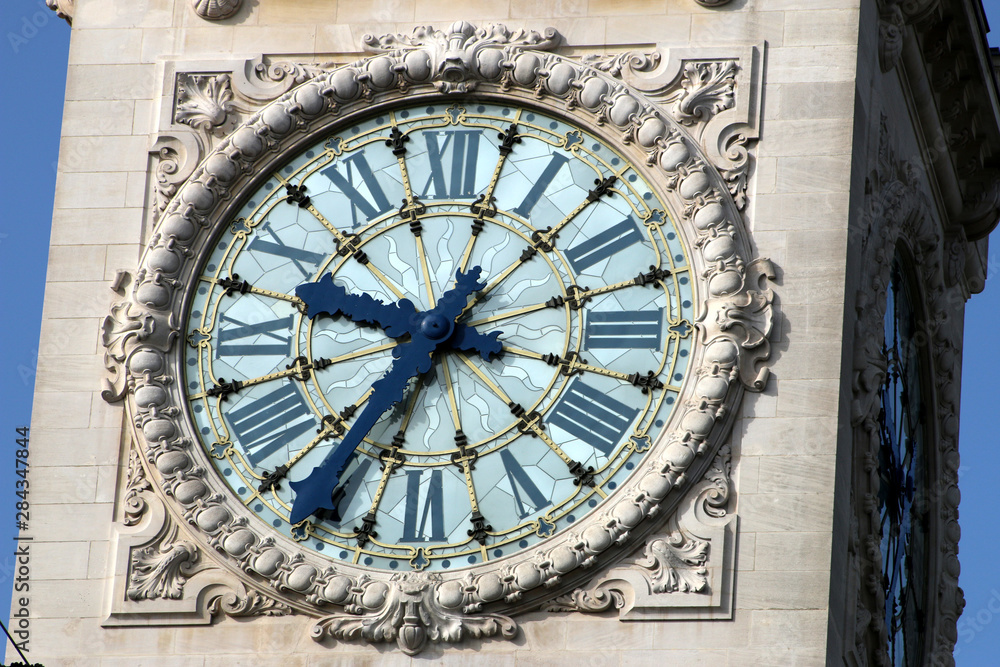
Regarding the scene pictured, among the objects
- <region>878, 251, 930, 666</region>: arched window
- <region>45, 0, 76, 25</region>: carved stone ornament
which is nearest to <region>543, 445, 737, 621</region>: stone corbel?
<region>878, 251, 930, 666</region>: arched window

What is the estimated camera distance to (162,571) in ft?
70.9

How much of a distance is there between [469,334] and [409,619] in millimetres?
2206

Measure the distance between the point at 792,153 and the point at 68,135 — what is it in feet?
17.4

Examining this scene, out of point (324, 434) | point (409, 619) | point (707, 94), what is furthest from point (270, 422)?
point (707, 94)

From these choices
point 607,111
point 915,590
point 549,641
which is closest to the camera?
point 549,641

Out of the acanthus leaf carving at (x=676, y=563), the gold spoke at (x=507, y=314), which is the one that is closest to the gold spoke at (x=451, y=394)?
the gold spoke at (x=507, y=314)

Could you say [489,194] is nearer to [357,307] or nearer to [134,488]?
[357,307]

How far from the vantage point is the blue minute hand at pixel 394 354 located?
2170 cm

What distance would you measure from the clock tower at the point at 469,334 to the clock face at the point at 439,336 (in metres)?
0.02

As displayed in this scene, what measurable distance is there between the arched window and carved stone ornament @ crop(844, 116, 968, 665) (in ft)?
0.32

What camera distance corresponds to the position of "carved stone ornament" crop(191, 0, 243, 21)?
916 inches

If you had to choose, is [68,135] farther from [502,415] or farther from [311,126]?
[502,415]

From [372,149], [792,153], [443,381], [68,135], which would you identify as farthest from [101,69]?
[792,153]

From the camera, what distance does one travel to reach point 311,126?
22906mm
